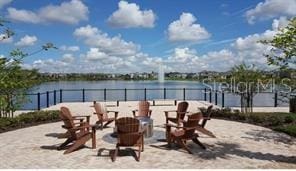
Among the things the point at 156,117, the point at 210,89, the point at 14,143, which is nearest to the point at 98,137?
the point at 14,143

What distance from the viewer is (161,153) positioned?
314 inches

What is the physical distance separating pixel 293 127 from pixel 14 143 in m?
7.78

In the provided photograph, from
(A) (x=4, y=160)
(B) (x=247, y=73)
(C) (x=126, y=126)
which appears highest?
(B) (x=247, y=73)

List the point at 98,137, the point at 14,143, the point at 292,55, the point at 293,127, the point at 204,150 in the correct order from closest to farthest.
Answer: the point at 292,55 → the point at 204,150 → the point at 14,143 → the point at 98,137 → the point at 293,127

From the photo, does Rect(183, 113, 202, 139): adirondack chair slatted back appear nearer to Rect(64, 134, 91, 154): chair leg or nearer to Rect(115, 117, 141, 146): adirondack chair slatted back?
Rect(115, 117, 141, 146): adirondack chair slatted back

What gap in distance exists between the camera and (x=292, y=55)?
6.61 meters

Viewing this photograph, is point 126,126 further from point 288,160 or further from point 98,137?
point 288,160

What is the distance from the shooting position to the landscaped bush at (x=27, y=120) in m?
11.8

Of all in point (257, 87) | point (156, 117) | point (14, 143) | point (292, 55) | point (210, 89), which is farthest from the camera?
point (210, 89)

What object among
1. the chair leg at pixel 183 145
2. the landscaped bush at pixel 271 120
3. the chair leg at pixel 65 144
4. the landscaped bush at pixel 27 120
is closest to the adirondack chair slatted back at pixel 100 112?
the landscaped bush at pixel 27 120

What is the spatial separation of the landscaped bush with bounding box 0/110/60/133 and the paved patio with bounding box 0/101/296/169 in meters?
0.81

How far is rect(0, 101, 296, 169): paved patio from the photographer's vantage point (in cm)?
700

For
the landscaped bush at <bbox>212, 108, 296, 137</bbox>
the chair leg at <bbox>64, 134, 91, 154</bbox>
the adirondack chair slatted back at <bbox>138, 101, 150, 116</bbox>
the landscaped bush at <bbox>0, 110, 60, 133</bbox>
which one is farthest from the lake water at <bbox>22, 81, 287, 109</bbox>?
the chair leg at <bbox>64, 134, 91, 154</bbox>

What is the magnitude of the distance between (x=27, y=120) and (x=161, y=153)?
662 centimetres
